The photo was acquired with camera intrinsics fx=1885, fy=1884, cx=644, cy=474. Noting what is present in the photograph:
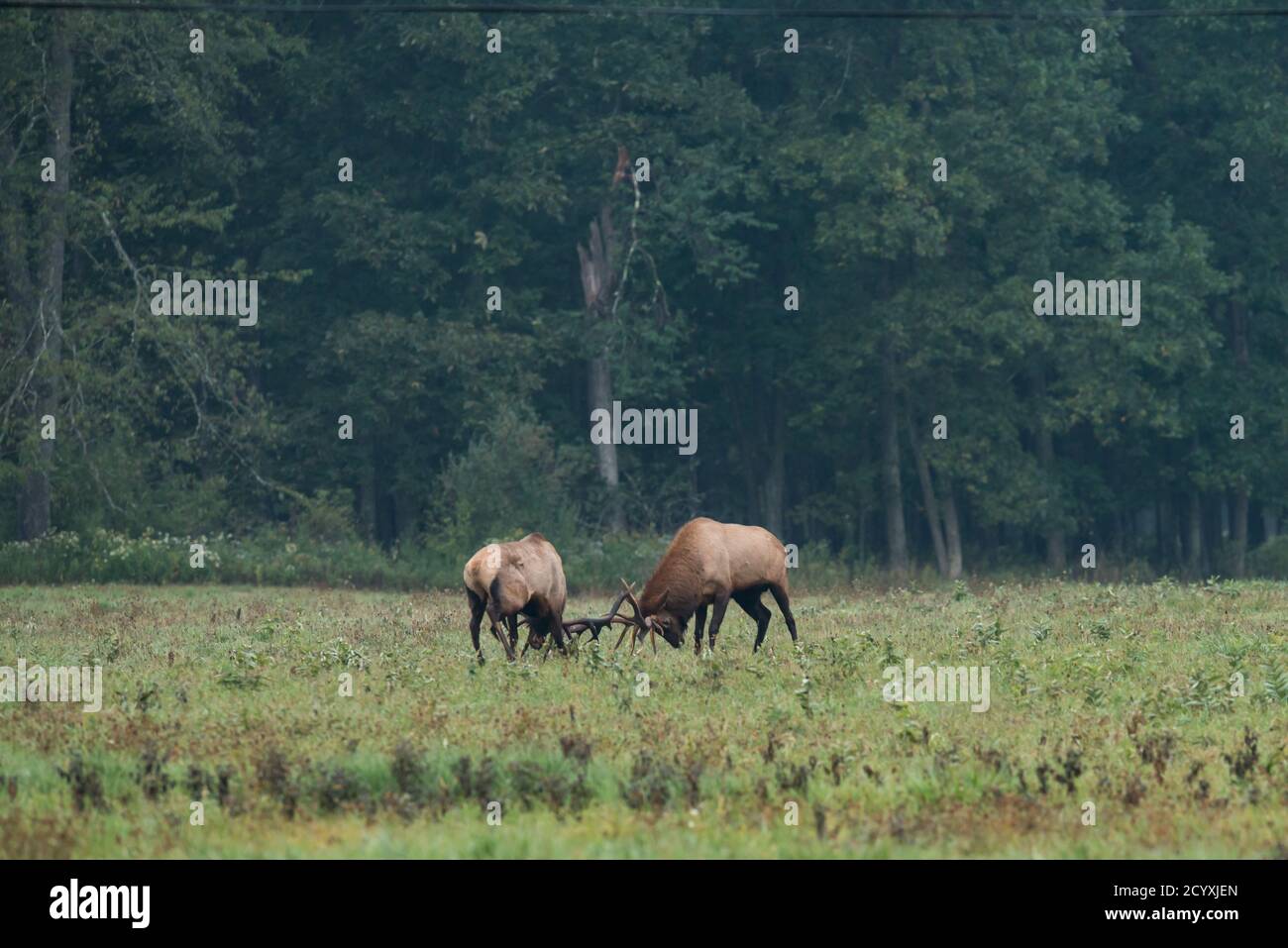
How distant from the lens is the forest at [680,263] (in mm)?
41188

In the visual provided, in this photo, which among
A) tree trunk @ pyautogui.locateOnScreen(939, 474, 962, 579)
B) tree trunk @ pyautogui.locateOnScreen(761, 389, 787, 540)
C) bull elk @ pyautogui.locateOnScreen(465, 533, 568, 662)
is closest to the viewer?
bull elk @ pyautogui.locateOnScreen(465, 533, 568, 662)

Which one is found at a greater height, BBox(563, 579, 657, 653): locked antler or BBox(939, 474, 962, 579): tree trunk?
BBox(939, 474, 962, 579): tree trunk

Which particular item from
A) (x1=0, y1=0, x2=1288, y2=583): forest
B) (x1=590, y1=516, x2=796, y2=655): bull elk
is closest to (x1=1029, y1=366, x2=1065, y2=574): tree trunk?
(x1=0, y1=0, x2=1288, y2=583): forest

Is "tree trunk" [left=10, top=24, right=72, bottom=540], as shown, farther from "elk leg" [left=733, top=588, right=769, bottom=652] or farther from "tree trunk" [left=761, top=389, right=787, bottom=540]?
"elk leg" [left=733, top=588, right=769, bottom=652]

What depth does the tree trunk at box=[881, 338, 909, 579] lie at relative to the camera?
44312mm

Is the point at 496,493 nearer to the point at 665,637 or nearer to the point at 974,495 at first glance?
the point at 974,495

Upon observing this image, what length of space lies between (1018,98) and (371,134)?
1598cm

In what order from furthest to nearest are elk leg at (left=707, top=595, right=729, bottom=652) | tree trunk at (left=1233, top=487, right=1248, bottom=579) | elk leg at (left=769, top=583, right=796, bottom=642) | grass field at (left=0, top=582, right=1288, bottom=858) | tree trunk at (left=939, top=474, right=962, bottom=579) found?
tree trunk at (left=1233, top=487, right=1248, bottom=579) < tree trunk at (left=939, top=474, right=962, bottom=579) < elk leg at (left=769, top=583, right=796, bottom=642) < elk leg at (left=707, top=595, right=729, bottom=652) < grass field at (left=0, top=582, right=1288, bottom=858)

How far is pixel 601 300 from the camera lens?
147 ft

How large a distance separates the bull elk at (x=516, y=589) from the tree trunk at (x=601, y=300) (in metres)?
24.4

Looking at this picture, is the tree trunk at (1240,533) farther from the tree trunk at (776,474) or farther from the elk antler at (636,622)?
the elk antler at (636,622)

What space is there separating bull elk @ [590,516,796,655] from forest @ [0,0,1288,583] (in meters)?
18.4

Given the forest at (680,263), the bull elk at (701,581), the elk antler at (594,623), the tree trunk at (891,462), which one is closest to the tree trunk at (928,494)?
the forest at (680,263)

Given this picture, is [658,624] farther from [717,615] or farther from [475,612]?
[475,612]
